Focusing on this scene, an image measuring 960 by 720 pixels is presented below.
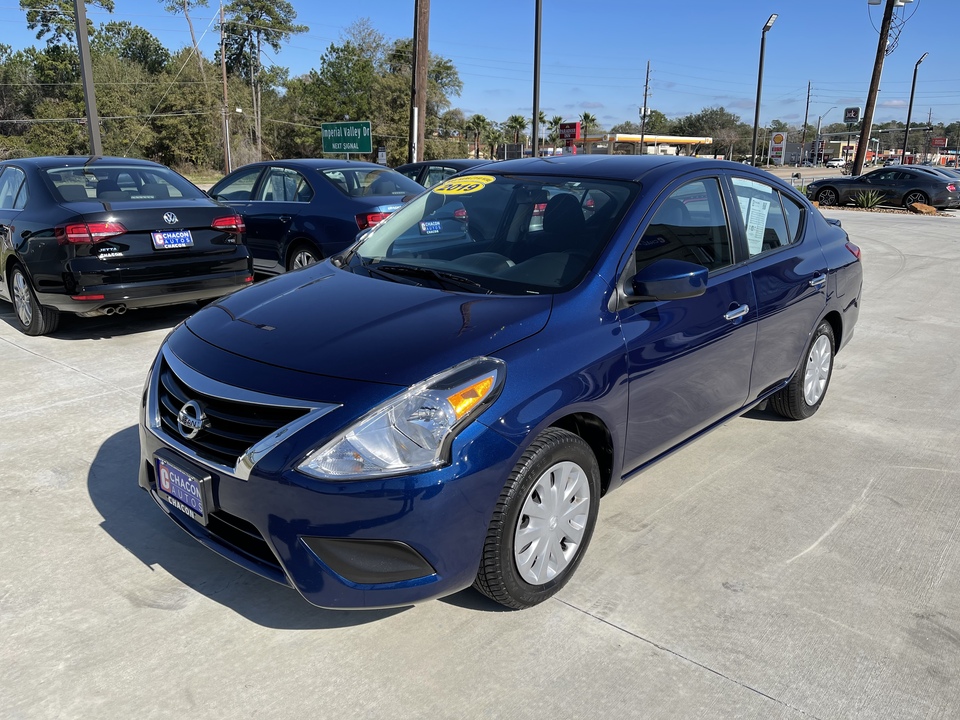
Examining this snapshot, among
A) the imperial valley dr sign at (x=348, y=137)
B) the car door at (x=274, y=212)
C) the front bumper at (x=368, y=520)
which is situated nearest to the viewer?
the front bumper at (x=368, y=520)

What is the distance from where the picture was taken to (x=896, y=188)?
25.3 metres

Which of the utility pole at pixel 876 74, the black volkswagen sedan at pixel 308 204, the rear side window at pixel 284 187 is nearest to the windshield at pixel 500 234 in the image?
the black volkswagen sedan at pixel 308 204

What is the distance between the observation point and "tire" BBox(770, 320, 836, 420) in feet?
15.5

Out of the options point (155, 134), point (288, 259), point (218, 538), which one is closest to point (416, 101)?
point (288, 259)

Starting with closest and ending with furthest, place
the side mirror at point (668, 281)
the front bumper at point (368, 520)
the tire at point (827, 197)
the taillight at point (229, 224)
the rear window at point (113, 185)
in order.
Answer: the front bumper at point (368, 520) → the side mirror at point (668, 281) → the rear window at point (113, 185) → the taillight at point (229, 224) → the tire at point (827, 197)

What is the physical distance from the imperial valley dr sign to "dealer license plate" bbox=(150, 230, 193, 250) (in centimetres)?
1543

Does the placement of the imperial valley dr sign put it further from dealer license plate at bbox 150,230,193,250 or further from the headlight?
the headlight

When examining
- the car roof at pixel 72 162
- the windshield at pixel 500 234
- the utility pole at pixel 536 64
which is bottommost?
the windshield at pixel 500 234

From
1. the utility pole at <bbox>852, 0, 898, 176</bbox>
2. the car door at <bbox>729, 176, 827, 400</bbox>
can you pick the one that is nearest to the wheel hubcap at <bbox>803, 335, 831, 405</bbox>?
the car door at <bbox>729, 176, 827, 400</bbox>

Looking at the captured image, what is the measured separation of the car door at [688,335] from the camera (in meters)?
3.21

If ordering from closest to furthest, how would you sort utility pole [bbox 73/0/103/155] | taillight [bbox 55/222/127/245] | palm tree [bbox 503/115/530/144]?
taillight [bbox 55/222/127/245]
utility pole [bbox 73/0/103/155]
palm tree [bbox 503/115/530/144]

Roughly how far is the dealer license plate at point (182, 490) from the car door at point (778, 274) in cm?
283

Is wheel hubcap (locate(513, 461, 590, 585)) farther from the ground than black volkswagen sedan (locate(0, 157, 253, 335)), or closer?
closer

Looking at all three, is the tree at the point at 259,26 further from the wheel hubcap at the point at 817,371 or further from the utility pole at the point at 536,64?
the wheel hubcap at the point at 817,371
